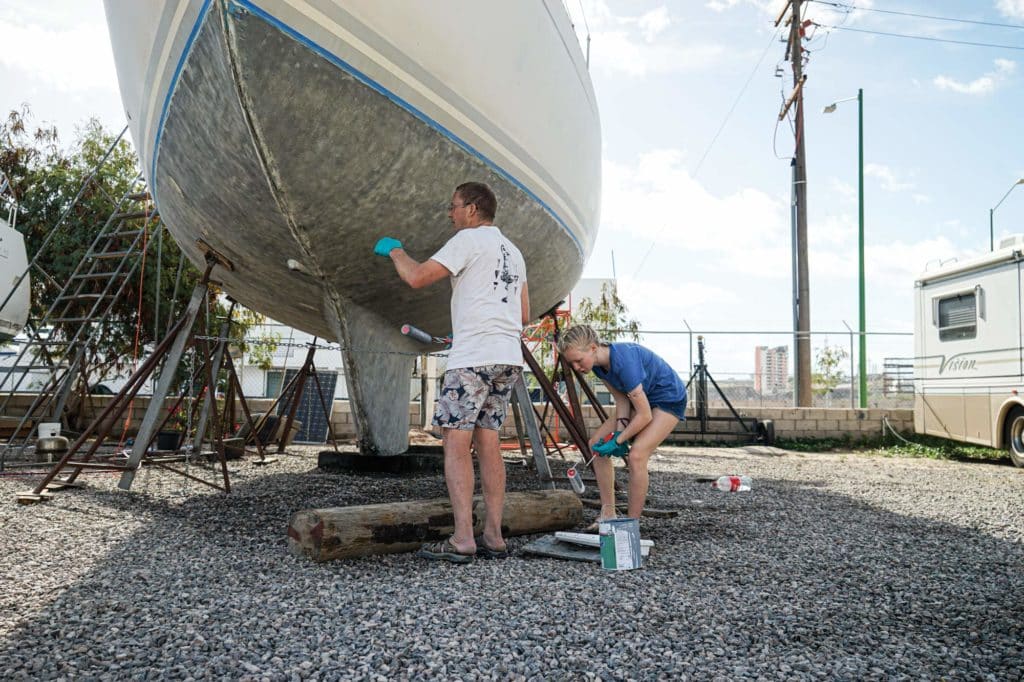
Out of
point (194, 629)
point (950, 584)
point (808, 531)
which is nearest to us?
point (194, 629)

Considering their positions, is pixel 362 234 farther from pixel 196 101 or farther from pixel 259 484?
pixel 259 484

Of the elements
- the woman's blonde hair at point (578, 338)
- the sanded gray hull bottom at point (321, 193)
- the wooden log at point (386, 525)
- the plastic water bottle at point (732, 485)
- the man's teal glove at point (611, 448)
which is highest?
the sanded gray hull bottom at point (321, 193)

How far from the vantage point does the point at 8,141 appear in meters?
11.4

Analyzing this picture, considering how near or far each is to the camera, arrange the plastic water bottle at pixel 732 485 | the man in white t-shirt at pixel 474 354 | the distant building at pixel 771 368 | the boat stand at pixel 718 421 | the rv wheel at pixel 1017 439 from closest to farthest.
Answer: the man in white t-shirt at pixel 474 354 → the plastic water bottle at pixel 732 485 → the rv wheel at pixel 1017 439 → the boat stand at pixel 718 421 → the distant building at pixel 771 368

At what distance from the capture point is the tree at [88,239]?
10164mm

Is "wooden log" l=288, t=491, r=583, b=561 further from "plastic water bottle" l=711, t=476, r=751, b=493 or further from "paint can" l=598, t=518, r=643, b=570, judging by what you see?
"plastic water bottle" l=711, t=476, r=751, b=493

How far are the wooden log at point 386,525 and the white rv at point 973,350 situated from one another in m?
7.36

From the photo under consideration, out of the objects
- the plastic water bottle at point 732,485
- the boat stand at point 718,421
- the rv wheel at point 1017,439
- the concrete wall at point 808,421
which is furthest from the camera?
the concrete wall at point 808,421

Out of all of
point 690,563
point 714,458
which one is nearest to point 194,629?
point 690,563

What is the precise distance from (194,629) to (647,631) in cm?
131

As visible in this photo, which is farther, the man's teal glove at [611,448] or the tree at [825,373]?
the tree at [825,373]

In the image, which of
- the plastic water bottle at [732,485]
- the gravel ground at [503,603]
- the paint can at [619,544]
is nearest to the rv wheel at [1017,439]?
the plastic water bottle at [732,485]

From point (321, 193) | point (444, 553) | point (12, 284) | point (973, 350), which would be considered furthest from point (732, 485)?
point (12, 284)

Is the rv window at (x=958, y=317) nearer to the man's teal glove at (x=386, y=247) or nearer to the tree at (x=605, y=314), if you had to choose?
the tree at (x=605, y=314)
